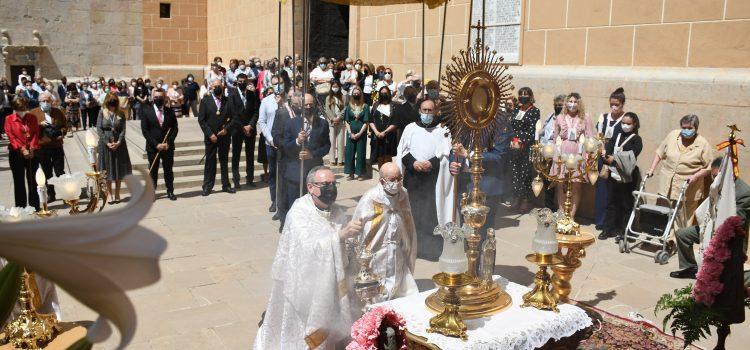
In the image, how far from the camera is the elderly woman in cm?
800

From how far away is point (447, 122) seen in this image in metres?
4.93

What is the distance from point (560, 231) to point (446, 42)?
26.9 ft

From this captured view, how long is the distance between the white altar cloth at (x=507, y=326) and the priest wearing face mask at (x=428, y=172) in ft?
10.1

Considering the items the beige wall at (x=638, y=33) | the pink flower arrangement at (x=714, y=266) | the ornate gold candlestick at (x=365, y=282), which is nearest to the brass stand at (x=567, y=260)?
the pink flower arrangement at (x=714, y=266)

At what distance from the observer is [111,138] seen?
10.7 metres

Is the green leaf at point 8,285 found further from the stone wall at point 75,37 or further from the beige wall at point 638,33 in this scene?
the stone wall at point 75,37

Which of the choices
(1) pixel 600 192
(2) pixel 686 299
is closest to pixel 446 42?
(1) pixel 600 192

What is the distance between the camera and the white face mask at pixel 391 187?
5.71 m

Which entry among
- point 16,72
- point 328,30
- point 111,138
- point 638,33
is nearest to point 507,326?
point 638,33

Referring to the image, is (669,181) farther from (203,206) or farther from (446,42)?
(203,206)

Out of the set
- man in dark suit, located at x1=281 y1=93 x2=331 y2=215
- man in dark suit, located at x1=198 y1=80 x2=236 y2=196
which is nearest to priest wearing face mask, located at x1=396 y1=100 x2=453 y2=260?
man in dark suit, located at x1=281 y1=93 x2=331 y2=215

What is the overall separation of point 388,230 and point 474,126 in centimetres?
145

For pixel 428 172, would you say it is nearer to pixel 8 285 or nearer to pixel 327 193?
pixel 327 193

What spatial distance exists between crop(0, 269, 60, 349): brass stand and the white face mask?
114 inches
